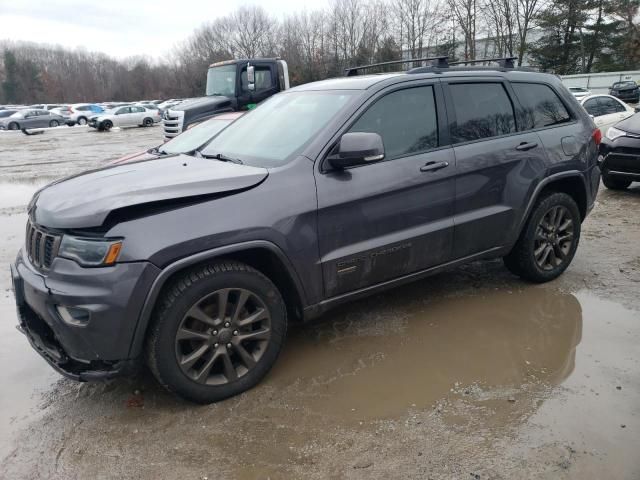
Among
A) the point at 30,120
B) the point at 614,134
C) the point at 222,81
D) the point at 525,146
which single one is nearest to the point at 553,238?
the point at 525,146

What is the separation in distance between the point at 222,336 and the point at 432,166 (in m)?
1.89

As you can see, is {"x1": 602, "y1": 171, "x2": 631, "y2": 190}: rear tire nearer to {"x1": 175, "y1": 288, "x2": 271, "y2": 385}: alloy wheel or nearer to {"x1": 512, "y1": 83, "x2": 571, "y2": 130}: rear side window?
→ {"x1": 512, "y1": 83, "x2": 571, "y2": 130}: rear side window

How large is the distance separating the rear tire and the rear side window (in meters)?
4.57

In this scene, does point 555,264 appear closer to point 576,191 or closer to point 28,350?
point 576,191

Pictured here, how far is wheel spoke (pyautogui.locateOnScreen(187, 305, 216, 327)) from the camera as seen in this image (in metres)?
2.83

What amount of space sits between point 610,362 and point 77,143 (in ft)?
79.5

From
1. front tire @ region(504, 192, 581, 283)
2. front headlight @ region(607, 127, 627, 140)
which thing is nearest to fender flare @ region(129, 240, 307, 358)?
front tire @ region(504, 192, 581, 283)

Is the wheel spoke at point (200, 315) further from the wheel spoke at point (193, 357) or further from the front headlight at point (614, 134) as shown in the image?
the front headlight at point (614, 134)

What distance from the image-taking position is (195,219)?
279 cm

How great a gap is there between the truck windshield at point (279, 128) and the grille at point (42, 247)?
1269 mm

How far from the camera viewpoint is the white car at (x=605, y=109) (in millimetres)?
11875

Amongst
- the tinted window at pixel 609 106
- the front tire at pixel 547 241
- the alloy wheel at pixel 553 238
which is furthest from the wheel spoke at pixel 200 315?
the tinted window at pixel 609 106

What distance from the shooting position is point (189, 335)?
9.36 feet

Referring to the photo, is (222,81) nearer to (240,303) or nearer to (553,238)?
(553,238)
